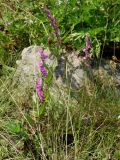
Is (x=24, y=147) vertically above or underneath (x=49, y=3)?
underneath

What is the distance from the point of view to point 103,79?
320 cm

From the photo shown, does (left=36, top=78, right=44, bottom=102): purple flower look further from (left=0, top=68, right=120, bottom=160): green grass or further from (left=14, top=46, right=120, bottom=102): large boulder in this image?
(left=14, top=46, right=120, bottom=102): large boulder

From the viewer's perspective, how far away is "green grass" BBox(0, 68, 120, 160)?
274 cm

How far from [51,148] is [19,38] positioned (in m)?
1.39

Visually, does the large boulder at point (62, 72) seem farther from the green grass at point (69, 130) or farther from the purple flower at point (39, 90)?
the purple flower at point (39, 90)

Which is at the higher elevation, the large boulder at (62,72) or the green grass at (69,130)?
the large boulder at (62,72)

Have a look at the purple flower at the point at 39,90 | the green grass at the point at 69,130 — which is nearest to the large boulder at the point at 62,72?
the green grass at the point at 69,130

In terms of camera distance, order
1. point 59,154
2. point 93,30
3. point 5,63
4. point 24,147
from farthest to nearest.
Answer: point 5,63
point 93,30
point 24,147
point 59,154

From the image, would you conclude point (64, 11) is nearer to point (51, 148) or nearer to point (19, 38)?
point (19, 38)

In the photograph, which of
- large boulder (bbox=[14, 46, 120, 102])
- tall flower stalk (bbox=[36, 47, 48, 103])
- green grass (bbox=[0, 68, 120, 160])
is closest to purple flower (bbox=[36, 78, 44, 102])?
tall flower stalk (bbox=[36, 47, 48, 103])

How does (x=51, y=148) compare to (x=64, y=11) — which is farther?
(x=64, y=11)

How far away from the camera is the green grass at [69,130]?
2.74 meters

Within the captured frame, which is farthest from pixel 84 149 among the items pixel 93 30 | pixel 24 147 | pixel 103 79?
pixel 93 30

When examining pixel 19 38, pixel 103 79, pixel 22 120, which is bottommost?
pixel 22 120
